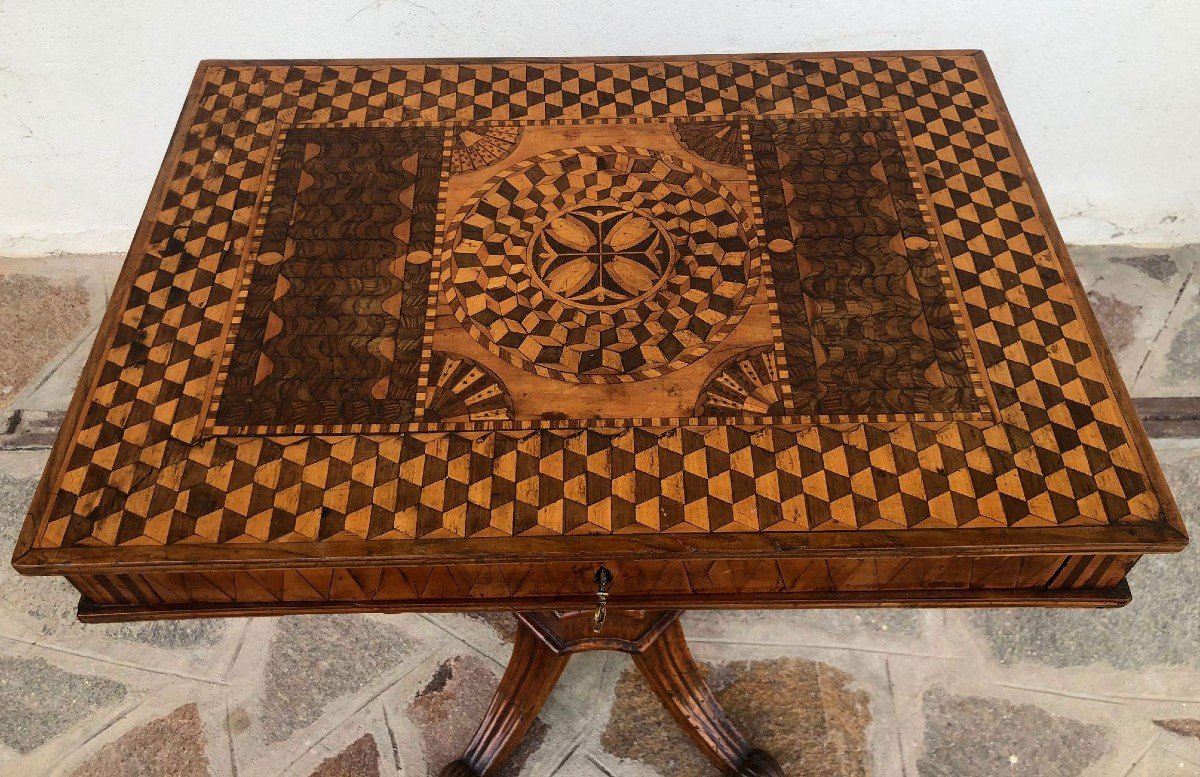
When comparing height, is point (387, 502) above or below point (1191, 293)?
above

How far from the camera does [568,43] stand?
2020mm

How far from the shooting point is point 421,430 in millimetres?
1092

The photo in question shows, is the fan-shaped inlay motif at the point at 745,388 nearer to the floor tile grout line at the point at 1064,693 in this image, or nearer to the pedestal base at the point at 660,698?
the pedestal base at the point at 660,698

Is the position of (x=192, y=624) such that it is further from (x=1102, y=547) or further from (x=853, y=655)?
(x=1102, y=547)

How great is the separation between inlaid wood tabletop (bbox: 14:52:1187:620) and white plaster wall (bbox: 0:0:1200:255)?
59cm

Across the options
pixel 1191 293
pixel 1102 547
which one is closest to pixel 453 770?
pixel 1102 547

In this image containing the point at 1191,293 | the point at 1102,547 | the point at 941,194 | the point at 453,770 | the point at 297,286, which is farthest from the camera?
the point at 1191,293

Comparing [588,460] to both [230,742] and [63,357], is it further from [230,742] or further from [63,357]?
[63,357]

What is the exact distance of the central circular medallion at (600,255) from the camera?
4.05 ft

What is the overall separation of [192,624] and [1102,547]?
1.66 meters

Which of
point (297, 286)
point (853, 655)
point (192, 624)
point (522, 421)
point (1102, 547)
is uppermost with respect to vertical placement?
point (297, 286)

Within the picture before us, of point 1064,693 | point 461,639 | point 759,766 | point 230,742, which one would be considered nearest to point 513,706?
point 461,639

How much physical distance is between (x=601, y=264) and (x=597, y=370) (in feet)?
0.62

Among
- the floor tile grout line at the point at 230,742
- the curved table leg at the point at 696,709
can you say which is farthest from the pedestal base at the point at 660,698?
the floor tile grout line at the point at 230,742
